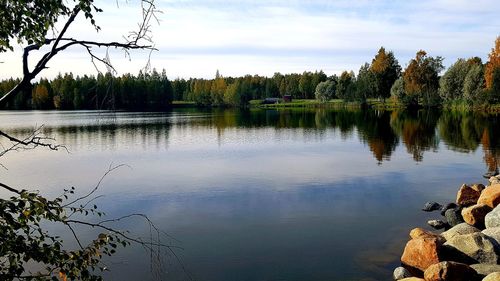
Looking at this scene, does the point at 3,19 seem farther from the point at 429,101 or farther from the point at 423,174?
the point at 429,101

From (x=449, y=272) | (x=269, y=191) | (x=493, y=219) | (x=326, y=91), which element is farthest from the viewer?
(x=326, y=91)

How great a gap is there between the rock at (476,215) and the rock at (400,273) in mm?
8664

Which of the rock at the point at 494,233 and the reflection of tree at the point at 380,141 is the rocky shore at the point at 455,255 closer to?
the rock at the point at 494,233

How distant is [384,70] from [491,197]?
125 meters

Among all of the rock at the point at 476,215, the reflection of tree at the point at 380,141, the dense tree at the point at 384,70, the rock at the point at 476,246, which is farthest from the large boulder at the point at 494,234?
the dense tree at the point at 384,70

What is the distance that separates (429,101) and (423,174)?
106 m

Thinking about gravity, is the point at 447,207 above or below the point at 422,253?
below

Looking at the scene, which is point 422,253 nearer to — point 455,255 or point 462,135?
point 455,255

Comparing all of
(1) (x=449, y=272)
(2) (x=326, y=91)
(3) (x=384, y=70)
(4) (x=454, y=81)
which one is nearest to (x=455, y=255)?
(1) (x=449, y=272)

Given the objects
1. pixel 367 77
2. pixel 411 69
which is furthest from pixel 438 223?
pixel 367 77

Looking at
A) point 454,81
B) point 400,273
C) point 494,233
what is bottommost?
point 400,273

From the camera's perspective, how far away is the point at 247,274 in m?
17.6

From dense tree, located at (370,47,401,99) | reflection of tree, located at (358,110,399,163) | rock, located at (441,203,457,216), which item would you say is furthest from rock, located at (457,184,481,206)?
dense tree, located at (370,47,401,99)

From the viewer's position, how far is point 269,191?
31.0 m
